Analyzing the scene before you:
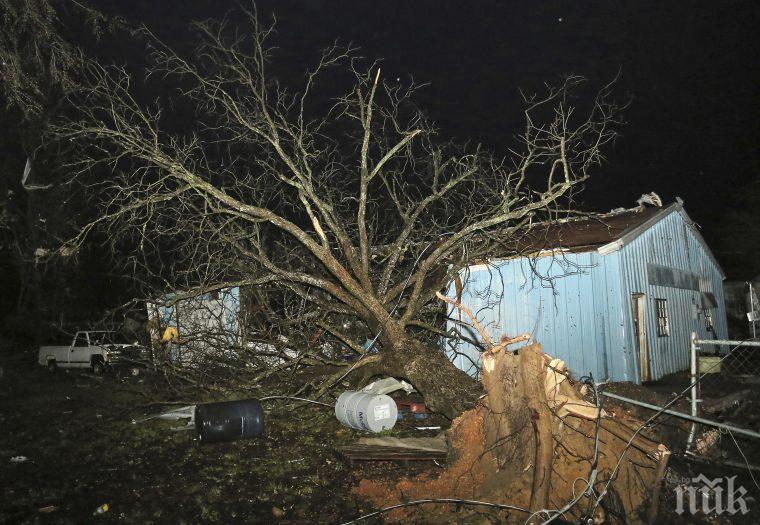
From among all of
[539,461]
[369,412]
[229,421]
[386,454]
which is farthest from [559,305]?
[229,421]

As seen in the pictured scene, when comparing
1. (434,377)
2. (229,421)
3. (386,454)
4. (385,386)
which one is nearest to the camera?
(386,454)

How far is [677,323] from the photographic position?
13.7 m

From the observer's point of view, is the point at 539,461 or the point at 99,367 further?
the point at 99,367

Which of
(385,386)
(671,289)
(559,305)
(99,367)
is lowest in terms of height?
(99,367)

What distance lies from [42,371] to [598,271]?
17.0m

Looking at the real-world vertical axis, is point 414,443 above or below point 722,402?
below

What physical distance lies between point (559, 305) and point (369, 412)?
18.4ft

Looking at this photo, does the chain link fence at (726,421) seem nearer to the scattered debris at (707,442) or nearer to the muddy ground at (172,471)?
the scattered debris at (707,442)

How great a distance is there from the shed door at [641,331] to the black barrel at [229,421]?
7884 mm

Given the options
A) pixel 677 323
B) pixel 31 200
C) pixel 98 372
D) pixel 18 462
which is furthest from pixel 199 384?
pixel 31 200

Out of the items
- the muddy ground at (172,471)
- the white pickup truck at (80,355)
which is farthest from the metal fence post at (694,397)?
the white pickup truck at (80,355)

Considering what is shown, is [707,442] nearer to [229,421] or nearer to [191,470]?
[229,421]

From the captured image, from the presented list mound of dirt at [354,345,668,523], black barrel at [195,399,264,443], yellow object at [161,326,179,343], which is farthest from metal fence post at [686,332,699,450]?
yellow object at [161,326,179,343]

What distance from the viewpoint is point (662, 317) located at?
1294 cm
